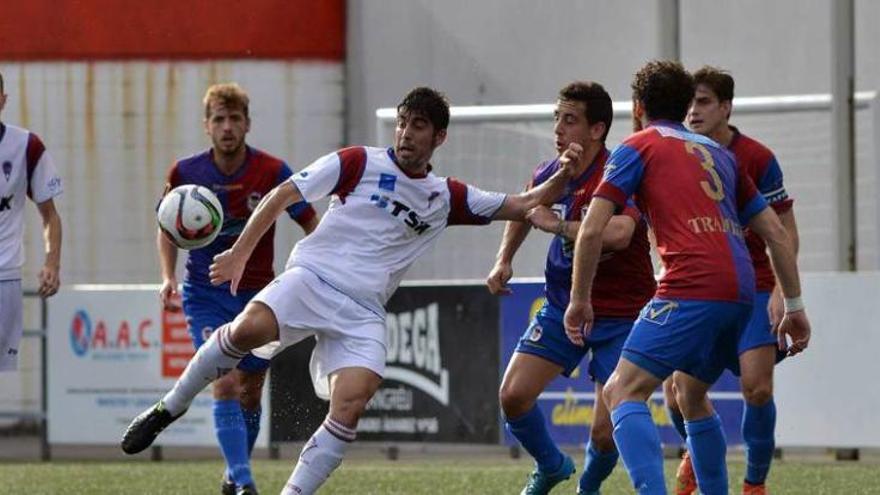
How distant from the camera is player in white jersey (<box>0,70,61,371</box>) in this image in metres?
10.2

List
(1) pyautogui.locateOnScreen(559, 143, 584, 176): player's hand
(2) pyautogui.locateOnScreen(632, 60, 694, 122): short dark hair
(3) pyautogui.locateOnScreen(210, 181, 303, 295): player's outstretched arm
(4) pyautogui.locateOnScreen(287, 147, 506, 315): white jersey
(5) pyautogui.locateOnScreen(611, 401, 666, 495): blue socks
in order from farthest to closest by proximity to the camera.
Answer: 1. (1) pyautogui.locateOnScreen(559, 143, 584, 176): player's hand
2. (4) pyautogui.locateOnScreen(287, 147, 506, 315): white jersey
3. (3) pyautogui.locateOnScreen(210, 181, 303, 295): player's outstretched arm
4. (2) pyautogui.locateOnScreen(632, 60, 694, 122): short dark hair
5. (5) pyautogui.locateOnScreen(611, 401, 666, 495): blue socks

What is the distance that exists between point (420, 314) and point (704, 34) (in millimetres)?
5637

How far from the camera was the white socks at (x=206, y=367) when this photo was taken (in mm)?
8680

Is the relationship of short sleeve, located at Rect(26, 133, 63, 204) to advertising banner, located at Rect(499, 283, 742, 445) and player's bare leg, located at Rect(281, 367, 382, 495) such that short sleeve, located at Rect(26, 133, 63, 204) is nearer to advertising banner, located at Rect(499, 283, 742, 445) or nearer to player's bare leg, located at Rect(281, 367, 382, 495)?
player's bare leg, located at Rect(281, 367, 382, 495)

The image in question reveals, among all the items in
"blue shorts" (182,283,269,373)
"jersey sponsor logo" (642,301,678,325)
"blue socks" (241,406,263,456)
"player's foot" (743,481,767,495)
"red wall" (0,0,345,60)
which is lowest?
"player's foot" (743,481,767,495)

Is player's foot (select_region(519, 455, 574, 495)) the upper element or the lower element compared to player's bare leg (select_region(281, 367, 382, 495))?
lower

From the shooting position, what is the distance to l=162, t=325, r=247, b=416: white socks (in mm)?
8680

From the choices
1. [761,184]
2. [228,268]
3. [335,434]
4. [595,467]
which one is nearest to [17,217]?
[228,268]

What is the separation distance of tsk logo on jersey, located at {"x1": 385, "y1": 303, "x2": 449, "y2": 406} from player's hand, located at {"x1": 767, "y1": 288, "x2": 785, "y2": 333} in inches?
214

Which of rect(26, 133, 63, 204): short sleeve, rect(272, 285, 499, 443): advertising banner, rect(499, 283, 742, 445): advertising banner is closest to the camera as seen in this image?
rect(26, 133, 63, 204): short sleeve

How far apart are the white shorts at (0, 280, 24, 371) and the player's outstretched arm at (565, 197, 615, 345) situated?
3.70 metres

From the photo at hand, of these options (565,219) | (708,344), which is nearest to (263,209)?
(565,219)

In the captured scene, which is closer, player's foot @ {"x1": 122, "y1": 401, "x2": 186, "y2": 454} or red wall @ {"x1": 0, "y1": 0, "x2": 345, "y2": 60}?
player's foot @ {"x1": 122, "y1": 401, "x2": 186, "y2": 454}

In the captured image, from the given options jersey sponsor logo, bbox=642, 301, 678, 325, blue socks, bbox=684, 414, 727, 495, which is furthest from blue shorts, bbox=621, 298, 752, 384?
blue socks, bbox=684, 414, 727, 495
